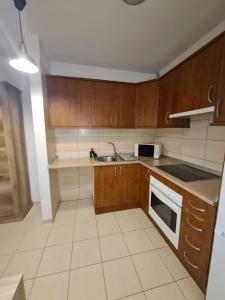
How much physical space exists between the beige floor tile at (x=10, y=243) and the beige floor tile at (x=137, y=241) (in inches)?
52.4

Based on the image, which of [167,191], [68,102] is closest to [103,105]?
[68,102]

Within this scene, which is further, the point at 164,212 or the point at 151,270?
the point at 164,212

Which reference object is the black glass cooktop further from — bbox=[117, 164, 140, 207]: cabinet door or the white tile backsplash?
bbox=[117, 164, 140, 207]: cabinet door

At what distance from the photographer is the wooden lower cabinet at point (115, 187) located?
2146 mm

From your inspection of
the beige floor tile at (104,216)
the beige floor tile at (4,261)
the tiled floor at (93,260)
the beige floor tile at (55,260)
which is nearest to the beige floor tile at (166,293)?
the tiled floor at (93,260)

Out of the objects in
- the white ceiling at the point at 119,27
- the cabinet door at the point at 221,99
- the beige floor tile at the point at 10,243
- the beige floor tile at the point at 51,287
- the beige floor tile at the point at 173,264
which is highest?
the white ceiling at the point at 119,27

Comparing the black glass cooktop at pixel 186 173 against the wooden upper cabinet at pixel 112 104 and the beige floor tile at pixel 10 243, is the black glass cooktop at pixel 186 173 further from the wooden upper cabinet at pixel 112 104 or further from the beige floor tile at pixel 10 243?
the beige floor tile at pixel 10 243

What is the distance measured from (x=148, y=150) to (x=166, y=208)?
1.07 meters

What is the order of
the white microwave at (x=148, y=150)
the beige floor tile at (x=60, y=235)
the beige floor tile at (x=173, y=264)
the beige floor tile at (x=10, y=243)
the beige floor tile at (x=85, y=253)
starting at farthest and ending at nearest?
the white microwave at (x=148, y=150) < the beige floor tile at (x=60, y=235) < the beige floor tile at (x=10, y=243) < the beige floor tile at (x=85, y=253) < the beige floor tile at (x=173, y=264)

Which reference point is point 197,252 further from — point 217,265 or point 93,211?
point 93,211

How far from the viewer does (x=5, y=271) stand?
1346mm

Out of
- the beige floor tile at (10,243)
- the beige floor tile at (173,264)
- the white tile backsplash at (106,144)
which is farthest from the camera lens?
the white tile backsplash at (106,144)

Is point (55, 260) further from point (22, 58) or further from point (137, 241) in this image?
point (22, 58)

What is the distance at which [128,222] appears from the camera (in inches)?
81.4
